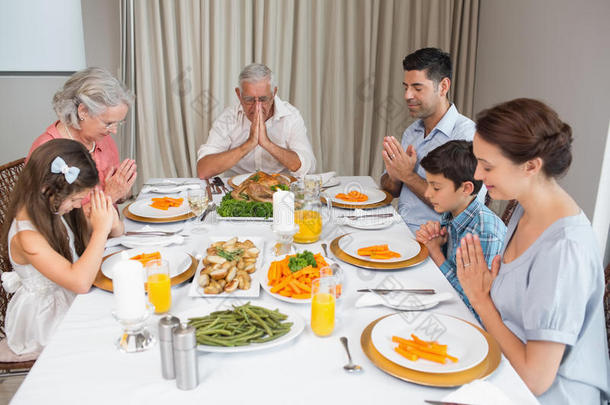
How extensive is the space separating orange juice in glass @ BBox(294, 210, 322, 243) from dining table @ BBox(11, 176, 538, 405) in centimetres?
44

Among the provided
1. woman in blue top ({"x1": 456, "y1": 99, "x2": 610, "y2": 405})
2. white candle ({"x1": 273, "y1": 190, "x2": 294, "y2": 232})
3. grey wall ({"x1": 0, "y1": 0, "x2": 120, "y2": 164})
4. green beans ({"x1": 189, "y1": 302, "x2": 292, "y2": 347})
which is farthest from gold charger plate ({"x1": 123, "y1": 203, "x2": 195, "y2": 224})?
grey wall ({"x1": 0, "y1": 0, "x2": 120, "y2": 164})

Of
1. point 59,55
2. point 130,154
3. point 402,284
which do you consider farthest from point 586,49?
point 59,55

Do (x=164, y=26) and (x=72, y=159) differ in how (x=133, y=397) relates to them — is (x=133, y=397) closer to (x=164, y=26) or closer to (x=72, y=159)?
(x=72, y=159)

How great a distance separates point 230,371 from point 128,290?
0.91 feet

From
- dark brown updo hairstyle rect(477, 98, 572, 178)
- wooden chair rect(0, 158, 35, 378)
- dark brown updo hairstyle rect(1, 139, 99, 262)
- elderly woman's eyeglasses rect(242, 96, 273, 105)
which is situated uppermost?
dark brown updo hairstyle rect(477, 98, 572, 178)

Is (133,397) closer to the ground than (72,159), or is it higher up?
closer to the ground

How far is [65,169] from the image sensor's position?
1555mm

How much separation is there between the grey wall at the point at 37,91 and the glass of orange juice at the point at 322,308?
321 centimetres

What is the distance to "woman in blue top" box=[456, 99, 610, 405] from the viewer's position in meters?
1.20

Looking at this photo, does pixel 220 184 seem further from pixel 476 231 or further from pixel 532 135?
pixel 532 135

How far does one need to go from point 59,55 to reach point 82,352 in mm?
3211

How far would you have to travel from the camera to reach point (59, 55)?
3.77 metres

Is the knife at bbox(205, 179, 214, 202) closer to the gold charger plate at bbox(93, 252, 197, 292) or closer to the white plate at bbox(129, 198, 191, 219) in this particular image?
the white plate at bbox(129, 198, 191, 219)

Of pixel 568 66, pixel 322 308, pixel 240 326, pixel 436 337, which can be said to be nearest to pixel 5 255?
pixel 240 326
